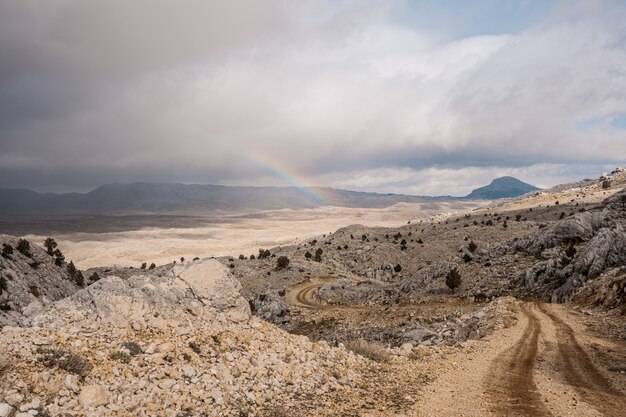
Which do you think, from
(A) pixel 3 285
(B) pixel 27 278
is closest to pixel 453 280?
(A) pixel 3 285

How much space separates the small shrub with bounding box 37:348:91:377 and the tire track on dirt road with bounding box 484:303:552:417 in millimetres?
10890

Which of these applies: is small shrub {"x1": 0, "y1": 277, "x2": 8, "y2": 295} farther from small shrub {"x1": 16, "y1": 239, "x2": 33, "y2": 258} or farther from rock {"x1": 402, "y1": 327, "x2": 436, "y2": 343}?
rock {"x1": 402, "y1": 327, "x2": 436, "y2": 343}

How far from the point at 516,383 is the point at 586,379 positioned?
310cm

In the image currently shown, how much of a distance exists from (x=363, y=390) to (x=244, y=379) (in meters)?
3.77

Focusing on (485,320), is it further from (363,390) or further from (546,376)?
(363,390)

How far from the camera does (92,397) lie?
811cm

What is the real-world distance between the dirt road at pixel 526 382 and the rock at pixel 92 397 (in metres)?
7.95

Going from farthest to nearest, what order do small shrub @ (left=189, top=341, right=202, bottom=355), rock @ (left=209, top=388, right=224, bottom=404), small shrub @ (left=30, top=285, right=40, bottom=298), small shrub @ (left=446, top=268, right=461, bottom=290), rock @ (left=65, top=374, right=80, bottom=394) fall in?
small shrub @ (left=446, top=268, right=461, bottom=290) → small shrub @ (left=30, top=285, right=40, bottom=298) → small shrub @ (left=189, top=341, right=202, bottom=355) → rock @ (left=209, top=388, right=224, bottom=404) → rock @ (left=65, top=374, right=80, bottom=394)

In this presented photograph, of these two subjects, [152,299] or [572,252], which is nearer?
[152,299]

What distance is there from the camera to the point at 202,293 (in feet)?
47.8

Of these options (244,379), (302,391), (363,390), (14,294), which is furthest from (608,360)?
(14,294)

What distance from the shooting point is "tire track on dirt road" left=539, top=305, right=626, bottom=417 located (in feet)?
37.7

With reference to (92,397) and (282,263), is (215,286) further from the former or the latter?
(282,263)

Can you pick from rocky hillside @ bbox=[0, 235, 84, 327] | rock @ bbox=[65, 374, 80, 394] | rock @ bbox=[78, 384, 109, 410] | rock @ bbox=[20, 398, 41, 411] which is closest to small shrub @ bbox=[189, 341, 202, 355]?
rock @ bbox=[78, 384, 109, 410]
